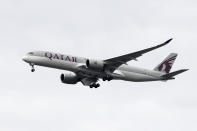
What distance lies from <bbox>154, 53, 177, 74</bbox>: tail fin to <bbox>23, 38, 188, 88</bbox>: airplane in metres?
2.99

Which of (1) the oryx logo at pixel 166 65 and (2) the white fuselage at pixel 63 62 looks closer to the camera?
(2) the white fuselage at pixel 63 62

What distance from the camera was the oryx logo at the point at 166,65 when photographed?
299 feet

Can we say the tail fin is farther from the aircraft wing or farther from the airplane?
the aircraft wing

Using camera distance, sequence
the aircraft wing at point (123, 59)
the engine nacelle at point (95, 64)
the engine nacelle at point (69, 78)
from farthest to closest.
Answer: the engine nacelle at point (69, 78) → the engine nacelle at point (95, 64) → the aircraft wing at point (123, 59)

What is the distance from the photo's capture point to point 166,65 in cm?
9212

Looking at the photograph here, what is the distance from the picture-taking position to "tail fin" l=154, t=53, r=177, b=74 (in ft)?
299

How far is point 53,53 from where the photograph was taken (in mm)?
80188

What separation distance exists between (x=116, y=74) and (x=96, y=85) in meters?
4.36

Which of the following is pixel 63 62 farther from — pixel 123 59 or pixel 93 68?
pixel 123 59

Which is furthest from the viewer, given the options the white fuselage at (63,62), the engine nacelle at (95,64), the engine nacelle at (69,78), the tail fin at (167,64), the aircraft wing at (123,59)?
A: the tail fin at (167,64)

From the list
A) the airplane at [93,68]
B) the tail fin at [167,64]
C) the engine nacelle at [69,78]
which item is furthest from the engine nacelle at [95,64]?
the tail fin at [167,64]

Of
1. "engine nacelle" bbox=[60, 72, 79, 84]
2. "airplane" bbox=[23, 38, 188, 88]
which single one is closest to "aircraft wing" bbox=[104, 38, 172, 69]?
"airplane" bbox=[23, 38, 188, 88]

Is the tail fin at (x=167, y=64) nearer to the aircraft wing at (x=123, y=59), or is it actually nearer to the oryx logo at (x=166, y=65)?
the oryx logo at (x=166, y=65)

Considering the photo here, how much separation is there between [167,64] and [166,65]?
0.39 meters
